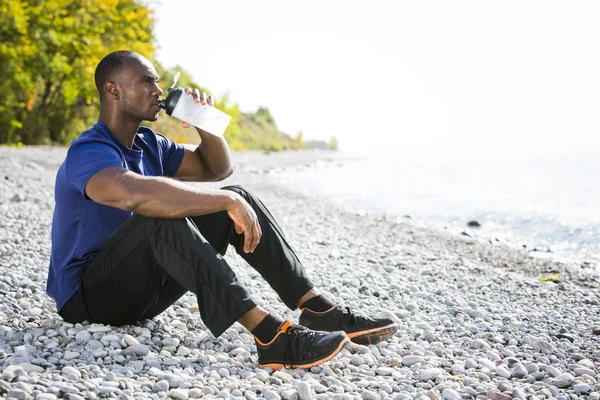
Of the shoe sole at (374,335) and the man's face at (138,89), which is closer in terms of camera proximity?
the man's face at (138,89)

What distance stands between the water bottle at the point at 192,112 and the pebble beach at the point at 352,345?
124cm

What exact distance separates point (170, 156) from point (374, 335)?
1743mm

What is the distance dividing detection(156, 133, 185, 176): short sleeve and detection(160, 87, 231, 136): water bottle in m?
0.39

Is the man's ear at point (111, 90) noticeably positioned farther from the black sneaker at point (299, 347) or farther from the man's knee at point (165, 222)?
the black sneaker at point (299, 347)

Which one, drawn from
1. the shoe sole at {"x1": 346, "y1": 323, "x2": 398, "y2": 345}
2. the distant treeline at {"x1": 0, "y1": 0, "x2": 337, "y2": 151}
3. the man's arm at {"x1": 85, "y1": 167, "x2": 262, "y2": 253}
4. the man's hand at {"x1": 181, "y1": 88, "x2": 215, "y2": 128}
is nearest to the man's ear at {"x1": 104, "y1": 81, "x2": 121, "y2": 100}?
the man's hand at {"x1": 181, "y1": 88, "x2": 215, "y2": 128}

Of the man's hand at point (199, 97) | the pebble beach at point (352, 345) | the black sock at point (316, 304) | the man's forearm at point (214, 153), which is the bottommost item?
the pebble beach at point (352, 345)

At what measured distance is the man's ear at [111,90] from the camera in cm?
334

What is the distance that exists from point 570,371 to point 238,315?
6.67 ft

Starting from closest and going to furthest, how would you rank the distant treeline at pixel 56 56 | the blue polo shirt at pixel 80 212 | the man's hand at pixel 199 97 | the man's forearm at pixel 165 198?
the man's forearm at pixel 165 198 → the blue polo shirt at pixel 80 212 → the man's hand at pixel 199 97 → the distant treeline at pixel 56 56

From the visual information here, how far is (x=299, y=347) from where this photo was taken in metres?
3.10

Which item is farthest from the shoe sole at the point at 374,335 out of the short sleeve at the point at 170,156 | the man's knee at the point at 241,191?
the short sleeve at the point at 170,156

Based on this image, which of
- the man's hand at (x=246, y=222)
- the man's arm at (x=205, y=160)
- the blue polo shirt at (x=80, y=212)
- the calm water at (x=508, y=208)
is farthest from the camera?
the calm water at (x=508, y=208)

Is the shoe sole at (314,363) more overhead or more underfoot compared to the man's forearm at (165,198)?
more underfoot

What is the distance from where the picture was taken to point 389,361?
3473mm
